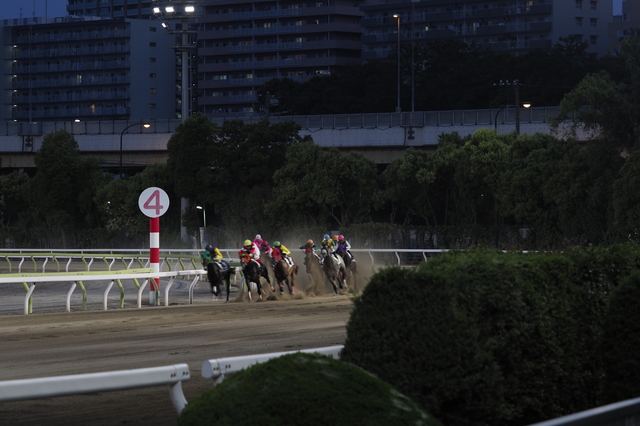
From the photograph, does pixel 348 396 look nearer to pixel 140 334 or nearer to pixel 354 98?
pixel 140 334

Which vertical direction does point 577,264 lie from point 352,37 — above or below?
below

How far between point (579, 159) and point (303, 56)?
57.7 metres

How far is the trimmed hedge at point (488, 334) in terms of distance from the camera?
4.89 metres

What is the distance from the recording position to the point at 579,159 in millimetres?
35031

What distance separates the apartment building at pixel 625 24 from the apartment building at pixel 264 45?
2277cm

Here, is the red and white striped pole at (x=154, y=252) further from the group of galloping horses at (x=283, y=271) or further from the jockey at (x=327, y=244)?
the jockey at (x=327, y=244)

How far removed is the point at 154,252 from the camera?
58.2 feet

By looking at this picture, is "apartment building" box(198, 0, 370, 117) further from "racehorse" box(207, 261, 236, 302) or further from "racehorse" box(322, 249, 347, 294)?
"racehorse" box(207, 261, 236, 302)

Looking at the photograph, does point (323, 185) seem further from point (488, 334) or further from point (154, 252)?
point (488, 334)

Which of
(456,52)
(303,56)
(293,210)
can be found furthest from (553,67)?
(303,56)

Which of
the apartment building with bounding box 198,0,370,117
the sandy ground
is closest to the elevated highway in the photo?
the sandy ground

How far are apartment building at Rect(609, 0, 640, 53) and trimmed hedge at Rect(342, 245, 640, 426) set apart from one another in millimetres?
78216

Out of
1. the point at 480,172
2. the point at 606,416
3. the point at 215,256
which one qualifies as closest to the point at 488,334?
the point at 606,416

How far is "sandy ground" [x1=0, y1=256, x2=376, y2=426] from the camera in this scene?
21.6 feet
